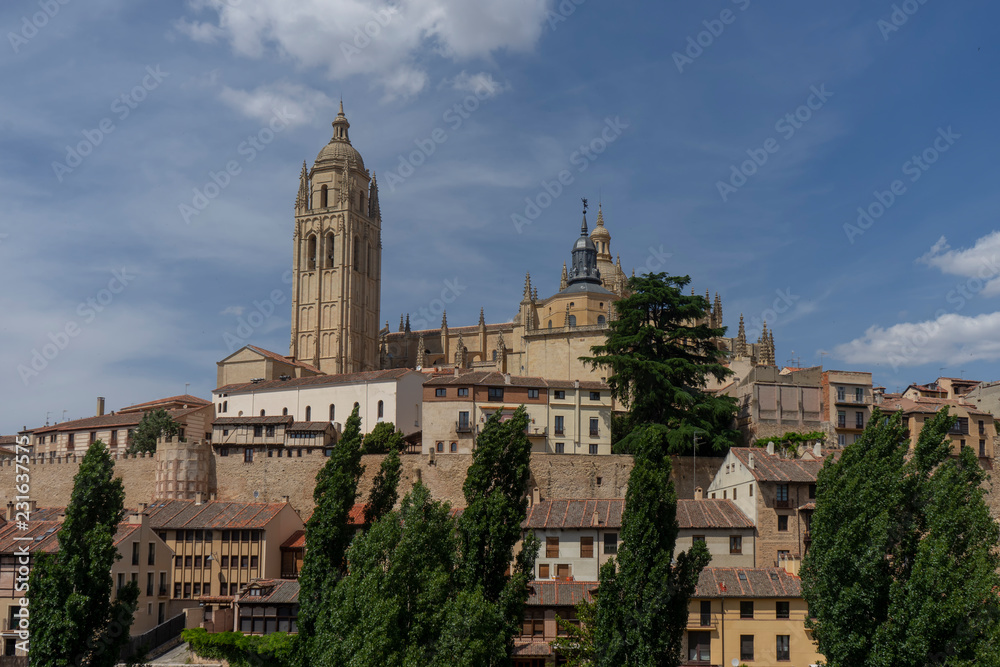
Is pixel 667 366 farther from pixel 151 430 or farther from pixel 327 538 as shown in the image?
pixel 151 430

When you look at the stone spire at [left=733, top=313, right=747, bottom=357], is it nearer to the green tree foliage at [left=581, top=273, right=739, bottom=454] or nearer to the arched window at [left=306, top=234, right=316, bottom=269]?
the green tree foliage at [left=581, top=273, right=739, bottom=454]

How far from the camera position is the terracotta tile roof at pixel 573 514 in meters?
46.2

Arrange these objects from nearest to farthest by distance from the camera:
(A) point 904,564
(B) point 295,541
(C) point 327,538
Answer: (A) point 904,564 → (C) point 327,538 → (B) point 295,541

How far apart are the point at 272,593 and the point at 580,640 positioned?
17265 millimetres

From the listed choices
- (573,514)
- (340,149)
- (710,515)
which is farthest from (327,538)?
(340,149)

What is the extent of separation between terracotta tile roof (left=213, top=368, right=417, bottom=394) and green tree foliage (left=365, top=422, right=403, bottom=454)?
711cm

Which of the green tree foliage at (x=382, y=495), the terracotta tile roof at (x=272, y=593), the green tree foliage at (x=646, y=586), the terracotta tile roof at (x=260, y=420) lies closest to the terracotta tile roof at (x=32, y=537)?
the terracotta tile roof at (x=272, y=593)

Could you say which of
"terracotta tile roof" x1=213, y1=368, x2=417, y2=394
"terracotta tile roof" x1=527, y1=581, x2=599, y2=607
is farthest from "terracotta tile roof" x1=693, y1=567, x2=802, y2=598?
"terracotta tile roof" x1=213, y1=368, x2=417, y2=394

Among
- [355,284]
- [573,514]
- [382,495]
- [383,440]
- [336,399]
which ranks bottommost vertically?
[573,514]

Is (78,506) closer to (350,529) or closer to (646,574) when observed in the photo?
(350,529)

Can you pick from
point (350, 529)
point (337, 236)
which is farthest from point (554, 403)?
point (337, 236)

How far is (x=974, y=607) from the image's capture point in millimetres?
29891

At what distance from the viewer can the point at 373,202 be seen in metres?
122

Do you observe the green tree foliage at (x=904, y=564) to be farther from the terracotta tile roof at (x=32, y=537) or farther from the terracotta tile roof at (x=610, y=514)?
the terracotta tile roof at (x=32, y=537)
